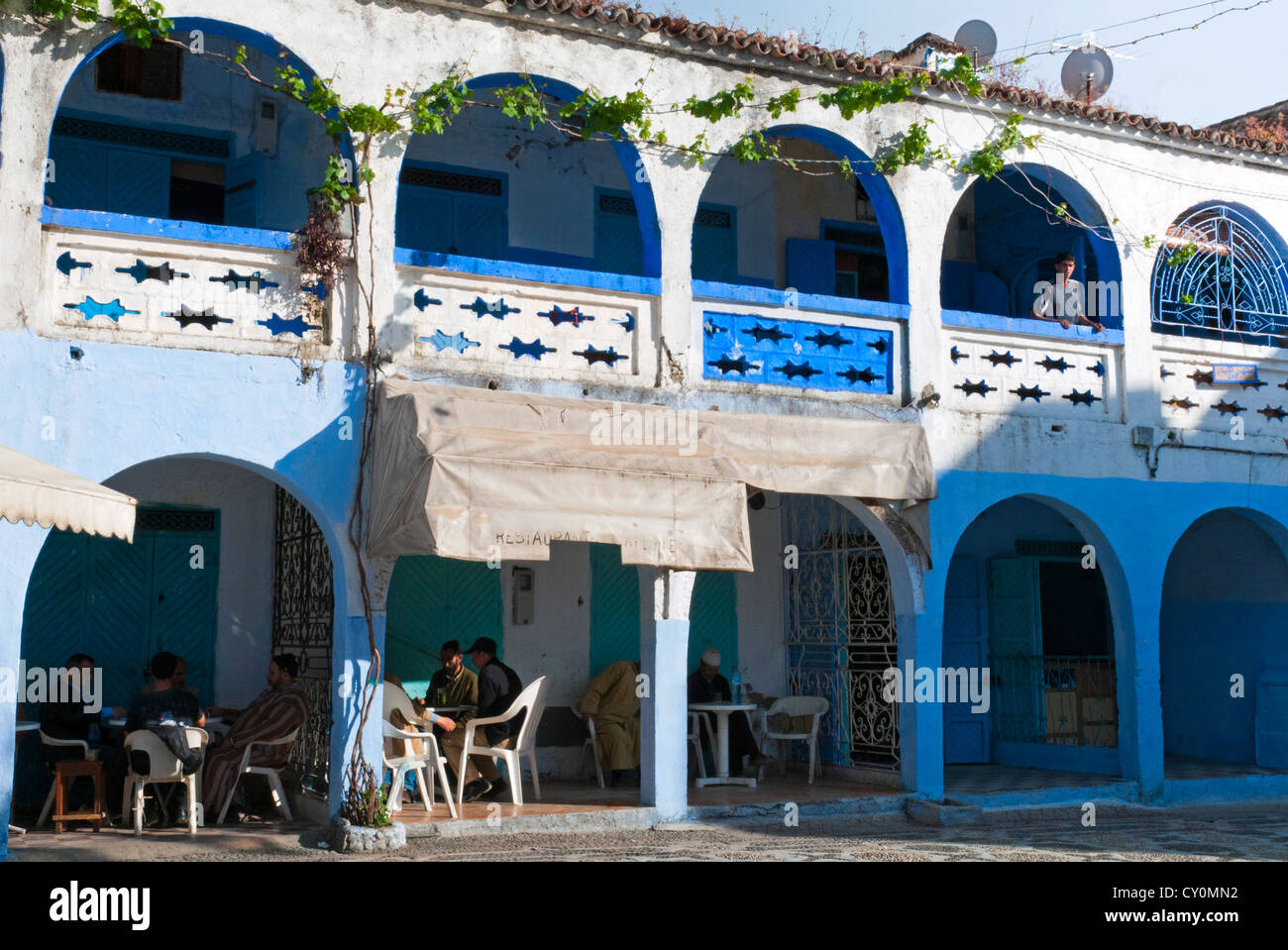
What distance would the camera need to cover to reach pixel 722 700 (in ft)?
41.4

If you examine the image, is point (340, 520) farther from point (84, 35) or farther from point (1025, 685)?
point (1025, 685)

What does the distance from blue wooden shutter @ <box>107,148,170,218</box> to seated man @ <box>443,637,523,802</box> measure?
4602mm

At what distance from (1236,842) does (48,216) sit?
9.69m

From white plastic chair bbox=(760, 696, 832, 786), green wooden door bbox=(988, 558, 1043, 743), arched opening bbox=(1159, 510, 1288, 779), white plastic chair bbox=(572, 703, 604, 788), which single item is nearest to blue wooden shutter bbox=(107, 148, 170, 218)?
white plastic chair bbox=(572, 703, 604, 788)

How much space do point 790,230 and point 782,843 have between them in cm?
678

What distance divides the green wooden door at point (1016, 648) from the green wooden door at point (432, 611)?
5.56 metres

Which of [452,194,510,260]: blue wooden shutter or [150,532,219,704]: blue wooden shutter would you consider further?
[452,194,510,260]: blue wooden shutter

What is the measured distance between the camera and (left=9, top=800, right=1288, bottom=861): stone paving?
9.10 metres

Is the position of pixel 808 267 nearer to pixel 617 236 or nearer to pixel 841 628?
pixel 617 236

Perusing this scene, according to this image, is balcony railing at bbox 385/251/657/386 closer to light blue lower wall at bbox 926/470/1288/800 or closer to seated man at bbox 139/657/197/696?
seated man at bbox 139/657/197/696

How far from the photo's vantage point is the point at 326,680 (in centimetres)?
1059

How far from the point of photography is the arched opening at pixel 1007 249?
47.0 feet

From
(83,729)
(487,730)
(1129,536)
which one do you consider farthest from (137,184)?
(1129,536)

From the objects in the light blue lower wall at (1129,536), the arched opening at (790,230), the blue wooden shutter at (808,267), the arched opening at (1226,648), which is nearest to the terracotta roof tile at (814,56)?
the arched opening at (790,230)
